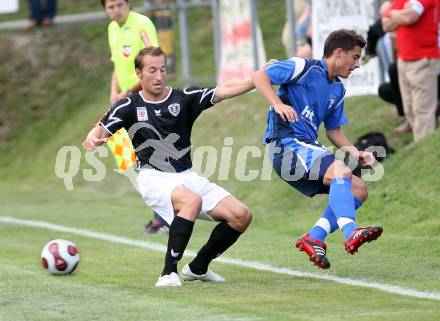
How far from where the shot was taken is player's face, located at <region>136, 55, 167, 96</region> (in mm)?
8953

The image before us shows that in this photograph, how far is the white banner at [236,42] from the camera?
783 inches

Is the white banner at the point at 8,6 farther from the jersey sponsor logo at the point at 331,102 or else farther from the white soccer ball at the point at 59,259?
the jersey sponsor logo at the point at 331,102

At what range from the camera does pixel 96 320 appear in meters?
7.12

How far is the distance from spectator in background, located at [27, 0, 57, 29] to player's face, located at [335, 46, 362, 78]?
16197mm

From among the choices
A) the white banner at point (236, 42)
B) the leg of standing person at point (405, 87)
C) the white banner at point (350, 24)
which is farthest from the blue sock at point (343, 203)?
the white banner at point (236, 42)

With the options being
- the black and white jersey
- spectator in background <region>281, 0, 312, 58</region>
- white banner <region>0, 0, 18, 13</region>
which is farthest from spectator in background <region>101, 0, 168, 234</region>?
white banner <region>0, 0, 18, 13</region>

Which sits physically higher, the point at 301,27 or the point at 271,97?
the point at 301,27

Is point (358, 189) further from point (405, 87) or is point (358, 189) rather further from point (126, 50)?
point (405, 87)

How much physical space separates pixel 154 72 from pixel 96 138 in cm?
68

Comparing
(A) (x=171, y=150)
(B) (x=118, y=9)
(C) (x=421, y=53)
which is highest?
(B) (x=118, y=9)

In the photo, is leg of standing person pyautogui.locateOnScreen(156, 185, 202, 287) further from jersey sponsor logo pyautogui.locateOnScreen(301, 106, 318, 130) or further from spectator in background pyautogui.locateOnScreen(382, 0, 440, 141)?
spectator in background pyautogui.locateOnScreen(382, 0, 440, 141)

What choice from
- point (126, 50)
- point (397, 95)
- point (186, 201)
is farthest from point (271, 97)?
point (397, 95)

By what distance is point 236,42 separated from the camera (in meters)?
20.2

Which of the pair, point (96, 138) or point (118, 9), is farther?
point (118, 9)
